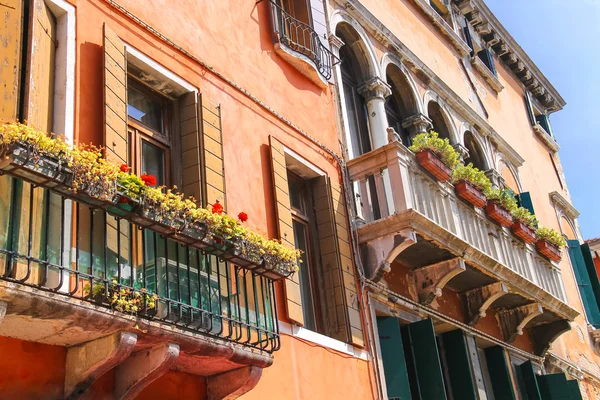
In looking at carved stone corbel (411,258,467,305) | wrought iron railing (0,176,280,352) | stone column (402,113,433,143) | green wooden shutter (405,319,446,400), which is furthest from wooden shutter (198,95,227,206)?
stone column (402,113,433,143)

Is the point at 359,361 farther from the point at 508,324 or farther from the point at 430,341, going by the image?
the point at 508,324

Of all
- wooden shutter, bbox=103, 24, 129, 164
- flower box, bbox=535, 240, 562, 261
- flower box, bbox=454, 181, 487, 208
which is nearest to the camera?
wooden shutter, bbox=103, 24, 129, 164

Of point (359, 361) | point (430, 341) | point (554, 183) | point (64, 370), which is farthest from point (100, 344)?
point (554, 183)

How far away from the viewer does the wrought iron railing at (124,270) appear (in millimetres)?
4676

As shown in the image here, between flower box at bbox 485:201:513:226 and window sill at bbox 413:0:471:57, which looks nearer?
flower box at bbox 485:201:513:226

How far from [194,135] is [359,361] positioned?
8.56ft

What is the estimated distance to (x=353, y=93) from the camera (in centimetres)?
1063

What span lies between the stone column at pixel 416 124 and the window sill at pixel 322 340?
4251 mm

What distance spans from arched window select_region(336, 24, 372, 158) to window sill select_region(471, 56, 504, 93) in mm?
4644

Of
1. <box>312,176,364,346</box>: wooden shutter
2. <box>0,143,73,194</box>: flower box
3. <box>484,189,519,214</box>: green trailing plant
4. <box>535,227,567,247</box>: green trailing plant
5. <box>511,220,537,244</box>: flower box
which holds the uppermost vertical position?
<box>484,189,519,214</box>: green trailing plant

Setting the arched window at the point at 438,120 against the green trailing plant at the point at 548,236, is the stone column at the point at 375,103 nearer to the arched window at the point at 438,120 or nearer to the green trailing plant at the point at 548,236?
the arched window at the point at 438,120

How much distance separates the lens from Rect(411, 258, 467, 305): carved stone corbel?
9.13m

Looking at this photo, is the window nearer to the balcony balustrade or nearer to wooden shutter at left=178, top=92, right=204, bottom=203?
the balcony balustrade

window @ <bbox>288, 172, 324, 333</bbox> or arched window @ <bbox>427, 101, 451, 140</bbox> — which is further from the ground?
arched window @ <bbox>427, 101, 451, 140</bbox>
